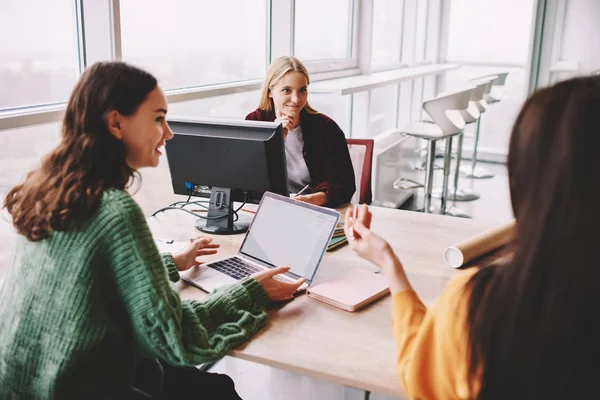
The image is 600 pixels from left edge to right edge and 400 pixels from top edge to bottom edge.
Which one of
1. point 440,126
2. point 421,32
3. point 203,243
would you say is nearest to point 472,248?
point 203,243

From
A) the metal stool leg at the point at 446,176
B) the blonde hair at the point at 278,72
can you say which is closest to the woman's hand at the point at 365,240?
the blonde hair at the point at 278,72

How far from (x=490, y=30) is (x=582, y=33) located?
38.1 inches

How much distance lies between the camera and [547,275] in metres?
0.77

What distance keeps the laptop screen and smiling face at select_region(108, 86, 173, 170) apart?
424mm

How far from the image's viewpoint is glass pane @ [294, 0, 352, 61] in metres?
3.76

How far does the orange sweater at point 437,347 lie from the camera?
35.2 inches

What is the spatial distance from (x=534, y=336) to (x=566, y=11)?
21.0ft

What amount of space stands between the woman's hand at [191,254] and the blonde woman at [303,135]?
0.78m

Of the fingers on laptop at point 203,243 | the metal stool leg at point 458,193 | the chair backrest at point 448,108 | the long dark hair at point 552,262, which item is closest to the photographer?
the long dark hair at point 552,262

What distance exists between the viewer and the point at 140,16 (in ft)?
7.80

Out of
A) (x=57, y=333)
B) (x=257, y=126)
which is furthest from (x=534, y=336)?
(x=257, y=126)

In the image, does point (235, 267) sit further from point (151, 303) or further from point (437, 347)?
point (437, 347)

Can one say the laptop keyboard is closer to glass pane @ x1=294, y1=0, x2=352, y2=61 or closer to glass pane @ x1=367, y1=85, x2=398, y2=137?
glass pane @ x1=294, y1=0, x2=352, y2=61

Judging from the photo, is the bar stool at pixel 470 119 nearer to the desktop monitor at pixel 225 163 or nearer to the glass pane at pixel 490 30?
the glass pane at pixel 490 30
